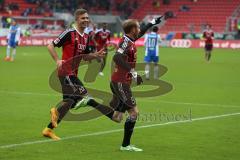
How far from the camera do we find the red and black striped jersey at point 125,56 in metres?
10.7

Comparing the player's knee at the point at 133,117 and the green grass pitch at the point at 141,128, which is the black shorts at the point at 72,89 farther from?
the player's knee at the point at 133,117

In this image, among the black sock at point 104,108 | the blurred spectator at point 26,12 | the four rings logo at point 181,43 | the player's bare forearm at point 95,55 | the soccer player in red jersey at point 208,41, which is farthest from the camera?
the blurred spectator at point 26,12

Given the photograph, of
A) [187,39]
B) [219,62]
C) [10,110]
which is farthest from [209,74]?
[187,39]

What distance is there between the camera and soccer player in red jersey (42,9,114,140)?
37.4ft

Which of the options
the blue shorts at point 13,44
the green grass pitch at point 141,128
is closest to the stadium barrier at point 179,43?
the blue shorts at point 13,44

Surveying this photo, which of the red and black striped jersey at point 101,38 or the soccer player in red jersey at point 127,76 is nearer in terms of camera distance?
the soccer player in red jersey at point 127,76

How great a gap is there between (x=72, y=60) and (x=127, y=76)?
1.21 meters

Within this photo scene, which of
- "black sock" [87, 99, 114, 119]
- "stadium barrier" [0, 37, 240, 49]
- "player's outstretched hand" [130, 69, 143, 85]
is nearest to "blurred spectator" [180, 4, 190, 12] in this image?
"stadium barrier" [0, 37, 240, 49]

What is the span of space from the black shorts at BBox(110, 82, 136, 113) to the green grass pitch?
0.78 meters

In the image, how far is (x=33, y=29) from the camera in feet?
192

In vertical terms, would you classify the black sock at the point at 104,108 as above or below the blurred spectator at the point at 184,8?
below

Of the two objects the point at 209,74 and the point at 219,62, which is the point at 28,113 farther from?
the point at 219,62

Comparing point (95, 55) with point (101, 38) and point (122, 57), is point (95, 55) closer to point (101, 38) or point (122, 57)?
point (122, 57)

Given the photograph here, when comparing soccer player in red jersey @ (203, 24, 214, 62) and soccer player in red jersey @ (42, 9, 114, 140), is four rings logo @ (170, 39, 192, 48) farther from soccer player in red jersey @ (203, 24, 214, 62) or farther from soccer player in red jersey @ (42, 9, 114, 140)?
soccer player in red jersey @ (42, 9, 114, 140)
